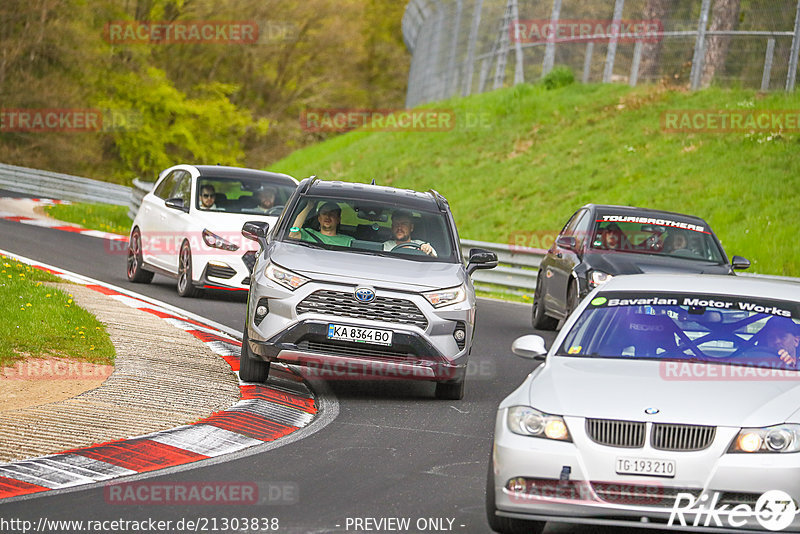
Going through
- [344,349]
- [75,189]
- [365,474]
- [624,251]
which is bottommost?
[75,189]

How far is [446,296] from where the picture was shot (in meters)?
10.8

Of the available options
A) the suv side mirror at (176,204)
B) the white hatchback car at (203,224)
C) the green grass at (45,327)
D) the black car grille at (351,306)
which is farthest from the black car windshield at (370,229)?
the suv side mirror at (176,204)

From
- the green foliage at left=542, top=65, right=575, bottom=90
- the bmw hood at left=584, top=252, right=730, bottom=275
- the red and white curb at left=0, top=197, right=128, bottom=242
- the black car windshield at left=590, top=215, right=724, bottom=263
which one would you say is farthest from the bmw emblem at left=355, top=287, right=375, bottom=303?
the green foliage at left=542, top=65, right=575, bottom=90

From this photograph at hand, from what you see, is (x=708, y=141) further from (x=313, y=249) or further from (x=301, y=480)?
(x=301, y=480)

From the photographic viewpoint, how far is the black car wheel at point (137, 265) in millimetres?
18516

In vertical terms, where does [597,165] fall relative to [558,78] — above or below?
below

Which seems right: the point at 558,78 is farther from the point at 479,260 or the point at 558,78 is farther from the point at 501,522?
the point at 501,522

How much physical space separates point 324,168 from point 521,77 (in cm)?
754

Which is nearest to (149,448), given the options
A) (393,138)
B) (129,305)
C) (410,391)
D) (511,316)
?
(410,391)

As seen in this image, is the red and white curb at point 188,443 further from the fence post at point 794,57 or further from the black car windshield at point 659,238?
the fence post at point 794,57

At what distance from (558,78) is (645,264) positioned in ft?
72.2

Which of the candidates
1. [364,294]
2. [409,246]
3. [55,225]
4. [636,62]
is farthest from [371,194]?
[636,62]

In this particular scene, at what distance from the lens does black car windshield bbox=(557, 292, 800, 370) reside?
7293mm

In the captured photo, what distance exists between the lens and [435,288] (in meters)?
10.8
